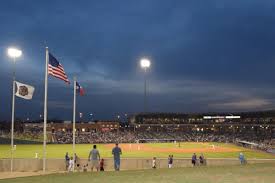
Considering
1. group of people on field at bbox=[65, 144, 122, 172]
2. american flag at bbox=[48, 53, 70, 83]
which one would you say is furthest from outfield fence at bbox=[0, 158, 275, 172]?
american flag at bbox=[48, 53, 70, 83]

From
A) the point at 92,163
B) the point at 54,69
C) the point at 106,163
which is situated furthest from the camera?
the point at 106,163

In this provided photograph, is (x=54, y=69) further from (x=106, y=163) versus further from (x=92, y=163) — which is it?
(x=106, y=163)

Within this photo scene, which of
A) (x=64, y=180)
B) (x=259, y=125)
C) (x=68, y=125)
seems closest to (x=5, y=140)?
(x=64, y=180)

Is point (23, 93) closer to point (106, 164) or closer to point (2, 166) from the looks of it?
point (2, 166)

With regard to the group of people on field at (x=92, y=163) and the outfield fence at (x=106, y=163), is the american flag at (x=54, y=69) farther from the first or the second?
the outfield fence at (x=106, y=163)

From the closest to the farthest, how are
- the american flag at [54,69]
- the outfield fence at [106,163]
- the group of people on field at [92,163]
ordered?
the group of people on field at [92,163] → the american flag at [54,69] → the outfield fence at [106,163]

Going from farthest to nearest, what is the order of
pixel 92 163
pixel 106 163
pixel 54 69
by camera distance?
pixel 106 163, pixel 54 69, pixel 92 163

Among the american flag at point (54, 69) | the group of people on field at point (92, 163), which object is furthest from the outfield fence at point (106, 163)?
the american flag at point (54, 69)

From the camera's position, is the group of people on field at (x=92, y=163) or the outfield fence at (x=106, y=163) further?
the outfield fence at (x=106, y=163)

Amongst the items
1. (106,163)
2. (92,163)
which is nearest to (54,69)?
(92,163)

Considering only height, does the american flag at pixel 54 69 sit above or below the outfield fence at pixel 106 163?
above

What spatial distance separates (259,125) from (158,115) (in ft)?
153

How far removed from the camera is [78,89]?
100ft

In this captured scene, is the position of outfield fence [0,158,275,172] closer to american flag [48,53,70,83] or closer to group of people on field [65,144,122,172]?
group of people on field [65,144,122,172]
